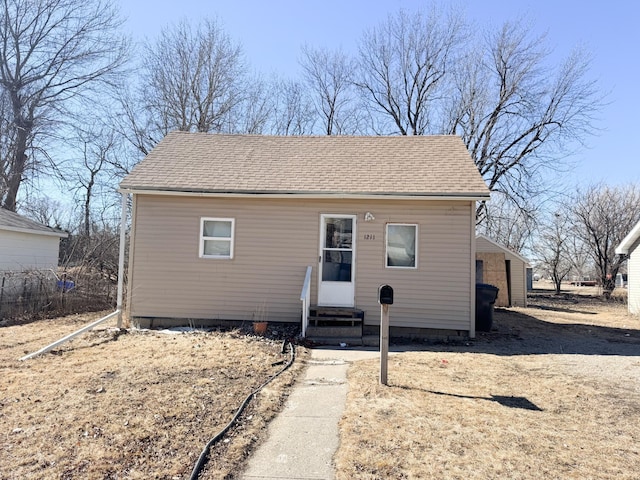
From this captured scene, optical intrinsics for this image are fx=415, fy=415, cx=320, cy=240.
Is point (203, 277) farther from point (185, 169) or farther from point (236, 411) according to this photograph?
point (236, 411)

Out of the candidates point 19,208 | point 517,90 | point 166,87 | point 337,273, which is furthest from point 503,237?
point 19,208

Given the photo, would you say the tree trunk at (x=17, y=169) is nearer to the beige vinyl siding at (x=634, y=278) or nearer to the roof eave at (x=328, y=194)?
the roof eave at (x=328, y=194)

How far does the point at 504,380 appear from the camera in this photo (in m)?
5.54

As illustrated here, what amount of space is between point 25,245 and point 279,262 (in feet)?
36.8

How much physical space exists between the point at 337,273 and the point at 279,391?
4.44 m

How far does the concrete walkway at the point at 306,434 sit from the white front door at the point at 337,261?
3.18 m

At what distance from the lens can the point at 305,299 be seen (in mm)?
8250

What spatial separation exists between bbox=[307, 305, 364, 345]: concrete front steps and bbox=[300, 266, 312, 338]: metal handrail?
0.44ft

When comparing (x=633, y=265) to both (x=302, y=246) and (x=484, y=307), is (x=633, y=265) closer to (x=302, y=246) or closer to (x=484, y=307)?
(x=484, y=307)

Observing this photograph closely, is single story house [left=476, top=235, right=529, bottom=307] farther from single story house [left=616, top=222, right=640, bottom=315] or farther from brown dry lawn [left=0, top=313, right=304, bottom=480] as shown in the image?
brown dry lawn [left=0, top=313, right=304, bottom=480]

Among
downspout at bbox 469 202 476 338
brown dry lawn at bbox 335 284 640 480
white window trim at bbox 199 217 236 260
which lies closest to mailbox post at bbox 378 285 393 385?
brown dry lawn at bbox 335 284 640 480

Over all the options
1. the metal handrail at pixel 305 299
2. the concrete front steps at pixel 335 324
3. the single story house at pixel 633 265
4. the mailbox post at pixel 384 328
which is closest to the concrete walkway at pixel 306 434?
the mailbox post at pixel 384 328

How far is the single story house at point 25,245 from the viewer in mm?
13852

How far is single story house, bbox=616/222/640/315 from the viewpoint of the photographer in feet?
47.5
